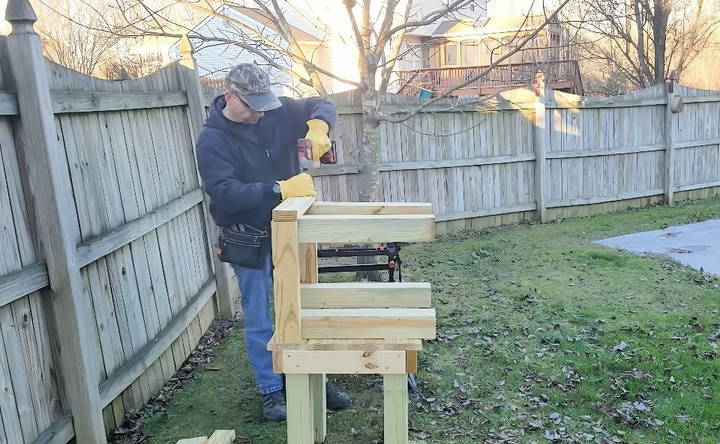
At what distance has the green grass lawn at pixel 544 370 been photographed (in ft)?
12.3

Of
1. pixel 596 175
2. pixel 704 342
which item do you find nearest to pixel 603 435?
pixel 704 342

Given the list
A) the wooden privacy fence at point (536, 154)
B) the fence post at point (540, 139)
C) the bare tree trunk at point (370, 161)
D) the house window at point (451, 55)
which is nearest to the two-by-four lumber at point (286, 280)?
the bare tree trunk at point (370, 161)

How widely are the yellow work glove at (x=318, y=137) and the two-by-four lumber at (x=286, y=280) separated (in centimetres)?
109

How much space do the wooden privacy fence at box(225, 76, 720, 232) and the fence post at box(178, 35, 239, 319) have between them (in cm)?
249

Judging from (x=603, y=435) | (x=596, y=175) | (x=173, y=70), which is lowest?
(x=603, y=435)

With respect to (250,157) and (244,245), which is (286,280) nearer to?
(244,245)

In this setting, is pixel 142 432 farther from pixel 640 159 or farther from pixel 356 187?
pixel 640 159

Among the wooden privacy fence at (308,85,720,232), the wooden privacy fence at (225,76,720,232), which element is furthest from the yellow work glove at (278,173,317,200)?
the wooden privacy fence at (308,85,720,232)

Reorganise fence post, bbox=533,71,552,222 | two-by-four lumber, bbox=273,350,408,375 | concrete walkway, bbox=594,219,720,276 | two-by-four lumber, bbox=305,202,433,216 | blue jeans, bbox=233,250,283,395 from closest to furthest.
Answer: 1. two-by-four lumber, bbox=273,350,408,375
2. two-by-four lumber, bbox=305,202,433,216
3. blue jeans, bbox=233,250,283,395
4. concrete walkway, bbox=594,219,720,276
5. fence post, bbox=533,71,552,222

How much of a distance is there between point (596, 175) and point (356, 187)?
4682 millimetres

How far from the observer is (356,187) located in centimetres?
849

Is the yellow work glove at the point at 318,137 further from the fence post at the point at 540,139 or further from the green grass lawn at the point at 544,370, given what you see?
the fence post at the point at 540,139

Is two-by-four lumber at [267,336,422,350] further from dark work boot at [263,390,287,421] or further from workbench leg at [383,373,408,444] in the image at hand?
dark work boot at [263,390,287,421]

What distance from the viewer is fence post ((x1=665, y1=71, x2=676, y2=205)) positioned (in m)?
10.9
